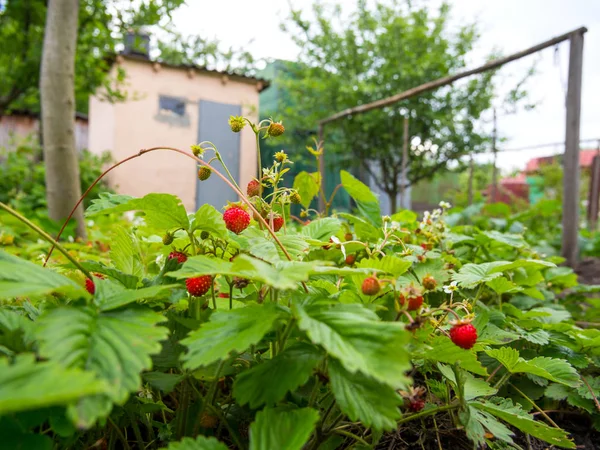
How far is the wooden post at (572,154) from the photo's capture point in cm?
286

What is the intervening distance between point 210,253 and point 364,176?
949 cm

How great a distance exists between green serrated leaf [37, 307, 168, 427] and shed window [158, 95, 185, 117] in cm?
858

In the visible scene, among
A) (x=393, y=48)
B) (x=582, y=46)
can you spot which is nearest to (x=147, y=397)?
(x=582, y=46)

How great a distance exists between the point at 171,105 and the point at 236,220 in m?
8.42

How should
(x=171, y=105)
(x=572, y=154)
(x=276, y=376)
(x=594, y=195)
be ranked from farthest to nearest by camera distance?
(x=171, y=105) < (x=594, y=195) < (x=572, y=154) < (x=276, y=376)

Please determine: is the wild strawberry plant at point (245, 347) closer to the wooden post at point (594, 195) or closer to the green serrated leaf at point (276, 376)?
the green serrated leaf at point (276, 376)

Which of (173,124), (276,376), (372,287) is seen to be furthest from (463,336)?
(173,124)

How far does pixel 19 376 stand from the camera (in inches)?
14.0

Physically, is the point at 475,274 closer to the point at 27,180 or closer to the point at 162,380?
the point at 162,380

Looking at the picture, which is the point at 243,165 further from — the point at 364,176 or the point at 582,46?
the point at 582,46

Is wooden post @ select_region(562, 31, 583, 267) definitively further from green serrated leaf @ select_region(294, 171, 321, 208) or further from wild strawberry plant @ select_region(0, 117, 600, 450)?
green serrated leaf @ select_region(294, 171, 321, 208)

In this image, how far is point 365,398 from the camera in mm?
530

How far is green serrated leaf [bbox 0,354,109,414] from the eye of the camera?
31 cm

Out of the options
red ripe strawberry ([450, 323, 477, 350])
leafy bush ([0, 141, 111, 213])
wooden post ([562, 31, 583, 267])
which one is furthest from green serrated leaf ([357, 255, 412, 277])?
leafy bush ([0, 141, 111, 213])
